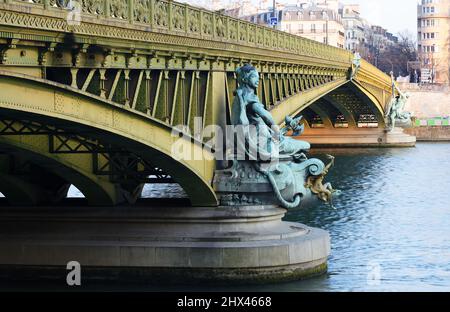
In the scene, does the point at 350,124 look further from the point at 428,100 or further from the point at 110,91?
the point at 110,91

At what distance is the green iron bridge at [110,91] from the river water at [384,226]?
3417 millimetres

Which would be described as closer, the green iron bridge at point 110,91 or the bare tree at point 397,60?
the green iron bridge at point 110,91

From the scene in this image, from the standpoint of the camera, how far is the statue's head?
32375mm

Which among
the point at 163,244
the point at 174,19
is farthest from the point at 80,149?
the point at 174,19

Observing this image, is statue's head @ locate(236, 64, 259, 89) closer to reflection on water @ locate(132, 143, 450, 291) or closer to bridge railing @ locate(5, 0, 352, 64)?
bridge railing @ locate(5, 0, 352, 64)

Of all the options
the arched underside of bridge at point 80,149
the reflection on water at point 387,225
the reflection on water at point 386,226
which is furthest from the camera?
the reflection on water at point 387,225

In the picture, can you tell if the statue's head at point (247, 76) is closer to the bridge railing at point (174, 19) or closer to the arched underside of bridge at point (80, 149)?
the bridge railing at point (174, 19)

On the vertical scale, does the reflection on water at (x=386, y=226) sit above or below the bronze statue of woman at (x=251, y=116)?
below

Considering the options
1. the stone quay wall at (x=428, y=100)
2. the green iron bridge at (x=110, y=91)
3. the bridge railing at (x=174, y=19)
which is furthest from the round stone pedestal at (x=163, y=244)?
the stone quay wall at (x=428, y=100)

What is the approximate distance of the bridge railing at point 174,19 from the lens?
82.5 ft

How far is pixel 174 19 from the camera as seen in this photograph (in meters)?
30.3

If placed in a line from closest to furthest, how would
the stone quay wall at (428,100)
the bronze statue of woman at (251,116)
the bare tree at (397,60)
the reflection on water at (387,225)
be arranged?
1. the reflection on water at (387,225)
2. the bronze statue of woman at (251,116)
3. the stone quay wall at (428,100)
4. the bare tree at (397,60)

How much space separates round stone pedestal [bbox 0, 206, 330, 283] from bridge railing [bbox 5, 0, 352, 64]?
449cm

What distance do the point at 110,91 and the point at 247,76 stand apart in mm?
6708
